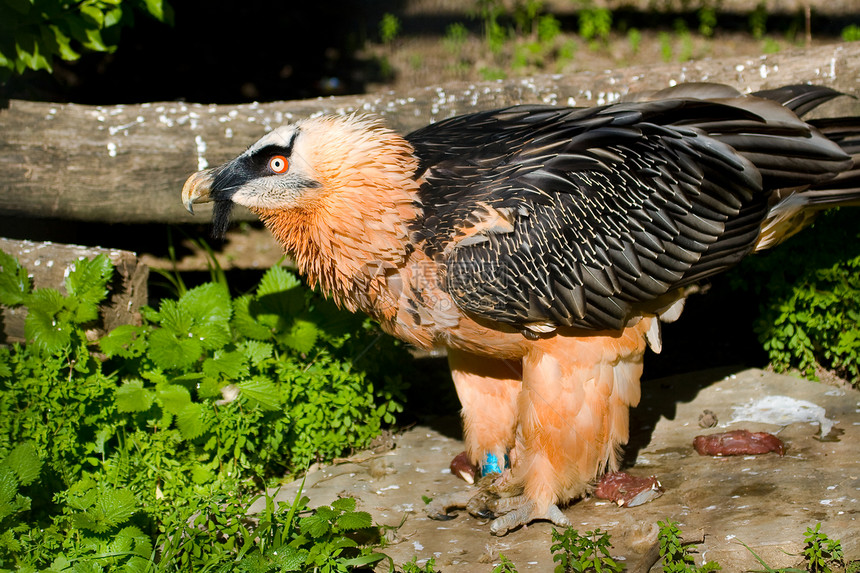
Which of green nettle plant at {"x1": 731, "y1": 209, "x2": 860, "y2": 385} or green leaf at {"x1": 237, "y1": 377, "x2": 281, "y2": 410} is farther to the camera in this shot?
green nettle plant at {"x1": 731, "y1": 209, "x2": 860, "y2": 385}

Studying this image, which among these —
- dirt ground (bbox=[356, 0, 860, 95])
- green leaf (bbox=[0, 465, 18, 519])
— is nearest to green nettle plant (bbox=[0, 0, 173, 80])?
green leaf (bbox=[0, 465, 18, 519])

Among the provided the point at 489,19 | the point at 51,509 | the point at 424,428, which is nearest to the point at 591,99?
the point at 424,428

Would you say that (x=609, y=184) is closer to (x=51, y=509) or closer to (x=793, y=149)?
(x=793, y=149)

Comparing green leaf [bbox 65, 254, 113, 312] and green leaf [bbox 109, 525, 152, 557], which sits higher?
green leaf [bbox 65, 254, 113, 312]

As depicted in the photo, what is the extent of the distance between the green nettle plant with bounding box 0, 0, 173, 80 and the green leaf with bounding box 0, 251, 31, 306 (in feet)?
4.15

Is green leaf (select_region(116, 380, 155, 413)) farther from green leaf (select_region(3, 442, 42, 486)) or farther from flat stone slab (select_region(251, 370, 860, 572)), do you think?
flat stone slab (select_region(251, 370, 860, 572))

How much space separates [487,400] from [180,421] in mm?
1531

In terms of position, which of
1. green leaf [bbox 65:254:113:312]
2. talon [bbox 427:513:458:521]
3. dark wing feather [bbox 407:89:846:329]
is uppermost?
dark wing feather [bbox 407:89:846:329]

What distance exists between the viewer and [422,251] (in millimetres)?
3504

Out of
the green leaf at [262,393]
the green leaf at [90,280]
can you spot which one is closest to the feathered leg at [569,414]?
the green leaf at [262,393]

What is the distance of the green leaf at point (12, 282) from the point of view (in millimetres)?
4227

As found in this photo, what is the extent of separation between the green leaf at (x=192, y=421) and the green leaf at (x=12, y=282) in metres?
1.14

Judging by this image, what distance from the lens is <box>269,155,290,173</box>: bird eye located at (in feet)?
11.3

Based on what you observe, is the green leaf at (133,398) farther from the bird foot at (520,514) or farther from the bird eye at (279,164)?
the bird foot at (520,514)
